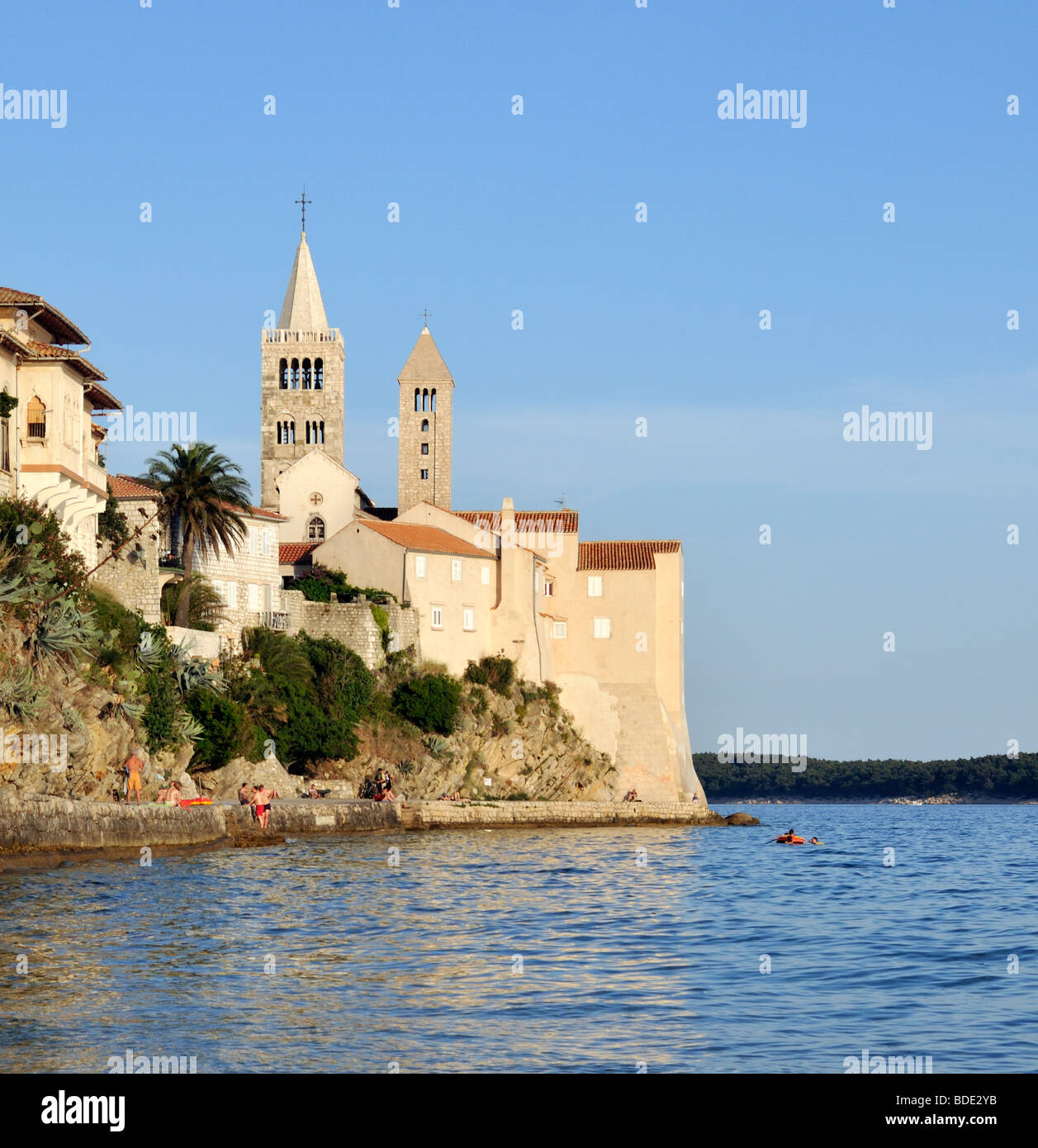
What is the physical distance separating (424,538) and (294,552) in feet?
20.9

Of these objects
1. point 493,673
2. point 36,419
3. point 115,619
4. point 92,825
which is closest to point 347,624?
point 493,673

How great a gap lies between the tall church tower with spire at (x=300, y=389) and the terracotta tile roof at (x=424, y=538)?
1443cm

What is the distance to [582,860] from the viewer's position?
43.1m

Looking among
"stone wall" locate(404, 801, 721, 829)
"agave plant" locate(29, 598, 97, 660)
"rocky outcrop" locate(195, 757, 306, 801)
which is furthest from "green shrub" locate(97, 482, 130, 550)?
"stone wall" locate(404, 801, 721, 829)

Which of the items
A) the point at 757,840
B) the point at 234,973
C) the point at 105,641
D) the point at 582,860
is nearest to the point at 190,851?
the point at 105,641

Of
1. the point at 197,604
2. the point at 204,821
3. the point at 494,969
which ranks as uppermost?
the point at 197,604

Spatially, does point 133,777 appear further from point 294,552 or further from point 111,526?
point 294,552

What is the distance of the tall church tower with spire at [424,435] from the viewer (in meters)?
82.4

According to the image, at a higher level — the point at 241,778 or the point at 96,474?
the point at 96,474

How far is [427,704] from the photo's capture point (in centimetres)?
6200

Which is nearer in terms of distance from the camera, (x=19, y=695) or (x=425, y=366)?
(x=19, y=695)

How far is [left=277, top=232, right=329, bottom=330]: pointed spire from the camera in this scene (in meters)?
87.1

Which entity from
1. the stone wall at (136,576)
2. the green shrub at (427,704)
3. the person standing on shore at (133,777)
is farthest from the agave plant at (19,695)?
the green shrub at (427,704)

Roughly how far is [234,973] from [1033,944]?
1320 cm
